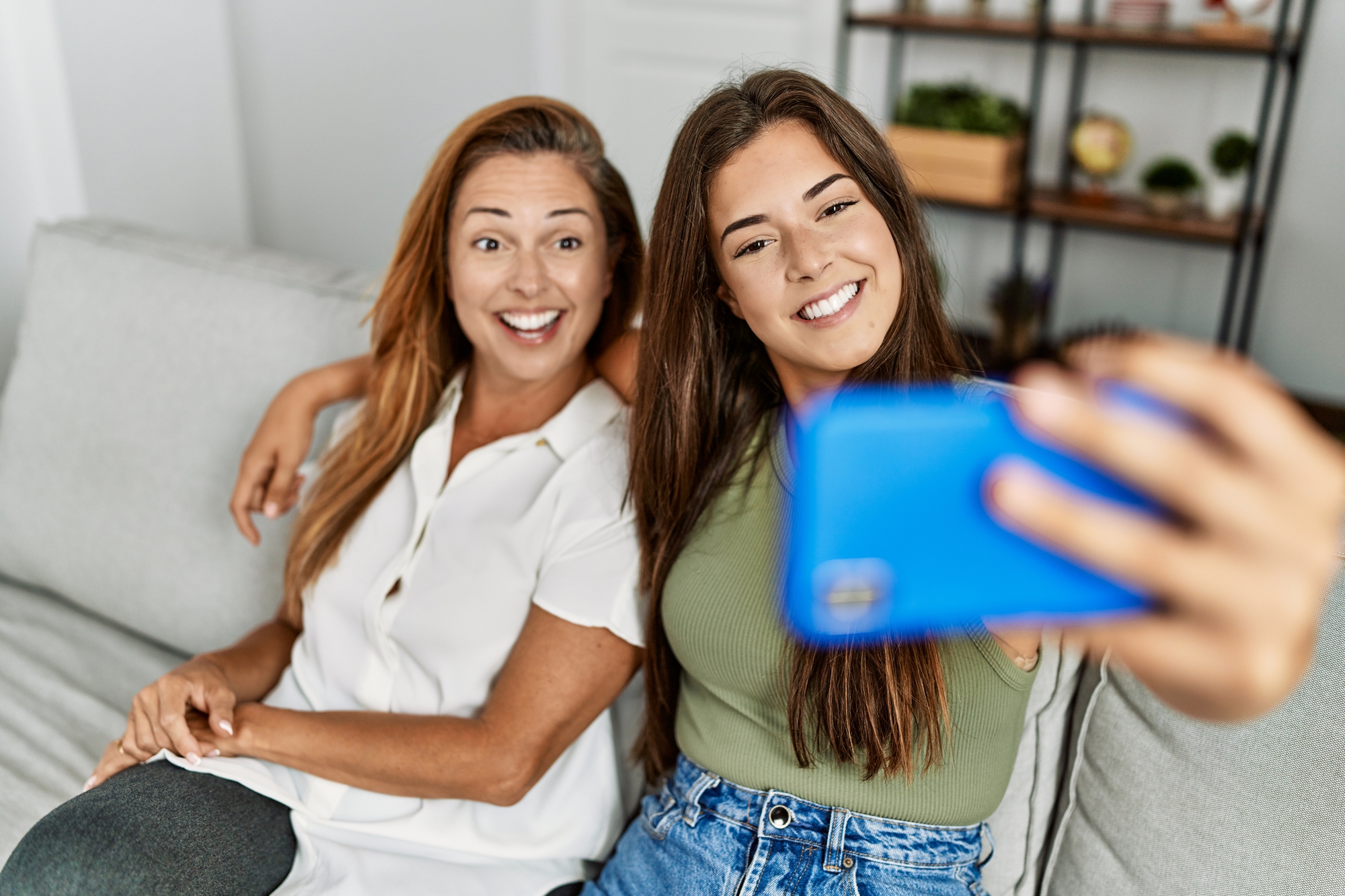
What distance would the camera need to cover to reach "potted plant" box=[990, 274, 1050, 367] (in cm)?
335

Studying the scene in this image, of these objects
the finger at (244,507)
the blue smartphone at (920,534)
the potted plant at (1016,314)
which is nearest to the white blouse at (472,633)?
the finger at (244,507)

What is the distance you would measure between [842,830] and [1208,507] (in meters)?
0.64

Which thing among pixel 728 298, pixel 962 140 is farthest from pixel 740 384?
pixel 962 140

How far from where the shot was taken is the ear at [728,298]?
102 cm

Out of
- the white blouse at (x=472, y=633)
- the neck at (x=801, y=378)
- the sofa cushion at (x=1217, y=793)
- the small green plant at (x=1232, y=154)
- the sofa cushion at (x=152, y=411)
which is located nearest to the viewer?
the sofa cushion at (x=1217, y=793)

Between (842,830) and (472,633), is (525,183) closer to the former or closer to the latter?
(472,633)

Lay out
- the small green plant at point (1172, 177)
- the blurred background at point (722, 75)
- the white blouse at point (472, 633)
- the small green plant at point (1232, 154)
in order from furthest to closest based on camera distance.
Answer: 1. the small green plant at point (1172, 177)
2. the small green plant at point (1232, 154)
3. the blurred background at point (722, 75)
4. the white blouse at point (472, 633)

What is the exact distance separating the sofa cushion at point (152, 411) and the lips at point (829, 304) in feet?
2.58

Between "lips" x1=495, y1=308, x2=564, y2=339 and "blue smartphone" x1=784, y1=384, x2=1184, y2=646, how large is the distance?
810 millimetres

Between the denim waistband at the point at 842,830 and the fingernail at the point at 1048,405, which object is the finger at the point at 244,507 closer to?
the denim waistband at the point at 842,830

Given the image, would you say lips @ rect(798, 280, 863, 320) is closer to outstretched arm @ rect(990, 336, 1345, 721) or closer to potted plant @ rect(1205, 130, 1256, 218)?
outstretched arm @ rect(990, 336, 1345, 721)

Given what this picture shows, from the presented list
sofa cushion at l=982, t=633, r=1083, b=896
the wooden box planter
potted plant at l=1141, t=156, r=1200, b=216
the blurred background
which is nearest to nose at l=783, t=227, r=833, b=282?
sofa cushion at l=982, t=633, r=1083, b=896

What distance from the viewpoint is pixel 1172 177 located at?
→ 308cm

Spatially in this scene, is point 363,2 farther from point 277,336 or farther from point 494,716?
point 494,716
